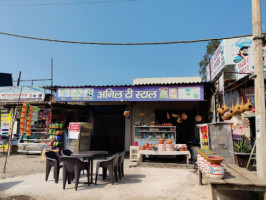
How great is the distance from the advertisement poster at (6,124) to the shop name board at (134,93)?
633 centimetres

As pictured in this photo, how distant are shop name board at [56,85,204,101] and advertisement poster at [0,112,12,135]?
6.33 m

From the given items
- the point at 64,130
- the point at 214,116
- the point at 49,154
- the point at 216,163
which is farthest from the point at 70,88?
the point at 216,163

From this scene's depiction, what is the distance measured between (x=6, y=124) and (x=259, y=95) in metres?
15.8

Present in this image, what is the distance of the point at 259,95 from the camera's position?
4.52 meters

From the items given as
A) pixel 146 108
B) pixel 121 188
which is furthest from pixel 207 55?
pixel 121 188

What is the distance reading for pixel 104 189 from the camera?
5297 millimetres

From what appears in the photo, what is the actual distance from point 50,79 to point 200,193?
43.6 feet

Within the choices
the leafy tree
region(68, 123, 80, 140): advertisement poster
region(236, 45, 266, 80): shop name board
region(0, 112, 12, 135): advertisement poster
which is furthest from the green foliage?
the leafy tree

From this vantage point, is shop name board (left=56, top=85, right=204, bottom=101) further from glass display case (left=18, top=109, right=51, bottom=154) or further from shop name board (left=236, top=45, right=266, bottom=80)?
glass display case (left=18, top=109, right=51, bottom=154)

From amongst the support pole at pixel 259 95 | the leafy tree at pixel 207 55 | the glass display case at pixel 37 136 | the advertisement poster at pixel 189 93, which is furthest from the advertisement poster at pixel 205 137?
the leafy tree at pixel 207 55

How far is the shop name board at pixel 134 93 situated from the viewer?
9812 mm

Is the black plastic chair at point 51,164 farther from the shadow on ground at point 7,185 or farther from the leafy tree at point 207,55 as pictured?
the leafy tree at point 207,55

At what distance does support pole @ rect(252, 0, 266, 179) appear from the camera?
4359 millimetres

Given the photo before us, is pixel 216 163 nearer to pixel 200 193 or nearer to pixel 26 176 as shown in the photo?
pixel 200 193
